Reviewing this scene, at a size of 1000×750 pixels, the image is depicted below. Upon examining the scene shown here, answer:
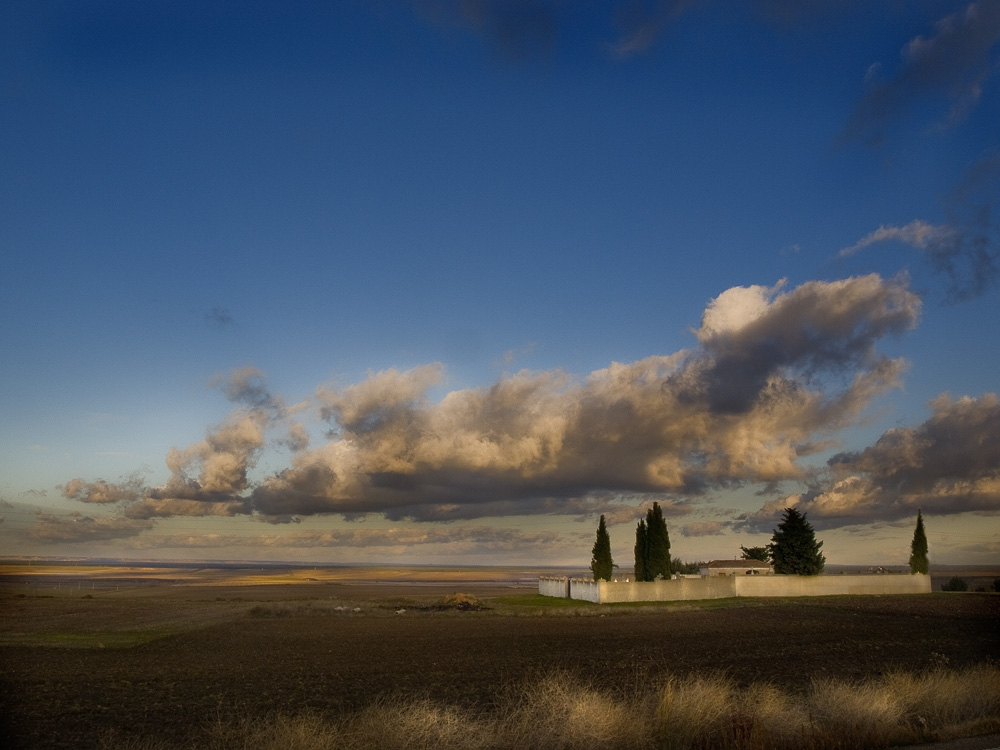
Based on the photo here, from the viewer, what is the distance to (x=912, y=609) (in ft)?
142

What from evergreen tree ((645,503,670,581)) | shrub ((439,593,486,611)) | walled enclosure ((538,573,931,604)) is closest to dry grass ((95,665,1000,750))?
walled enclosure ((538,573,931,604))

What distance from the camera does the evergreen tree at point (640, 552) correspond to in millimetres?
58344

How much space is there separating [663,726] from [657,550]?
161 feet

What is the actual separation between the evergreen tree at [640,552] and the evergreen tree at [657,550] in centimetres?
31

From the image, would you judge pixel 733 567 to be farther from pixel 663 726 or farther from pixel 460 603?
pixel 663 726

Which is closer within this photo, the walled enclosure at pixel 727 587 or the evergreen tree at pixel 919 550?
the walled enclosure at pixel 727 587

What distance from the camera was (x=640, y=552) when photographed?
58.7 m

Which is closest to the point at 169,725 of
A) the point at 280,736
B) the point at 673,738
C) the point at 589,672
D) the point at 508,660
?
the point at 280,736

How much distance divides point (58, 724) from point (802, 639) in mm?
22879

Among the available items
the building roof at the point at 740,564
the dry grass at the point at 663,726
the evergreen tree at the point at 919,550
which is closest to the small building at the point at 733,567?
the building roof at the point at 740,564

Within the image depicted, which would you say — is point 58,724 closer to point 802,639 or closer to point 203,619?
point 802,639

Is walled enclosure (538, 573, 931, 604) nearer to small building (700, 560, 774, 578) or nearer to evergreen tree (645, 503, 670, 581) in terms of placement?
evergreen tree (645, 503, 670, 581)

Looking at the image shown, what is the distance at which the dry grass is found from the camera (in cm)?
901

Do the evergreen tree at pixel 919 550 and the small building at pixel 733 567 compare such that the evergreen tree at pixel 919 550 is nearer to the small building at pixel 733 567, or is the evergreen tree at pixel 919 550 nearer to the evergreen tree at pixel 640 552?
the small building at pixel 733 567
